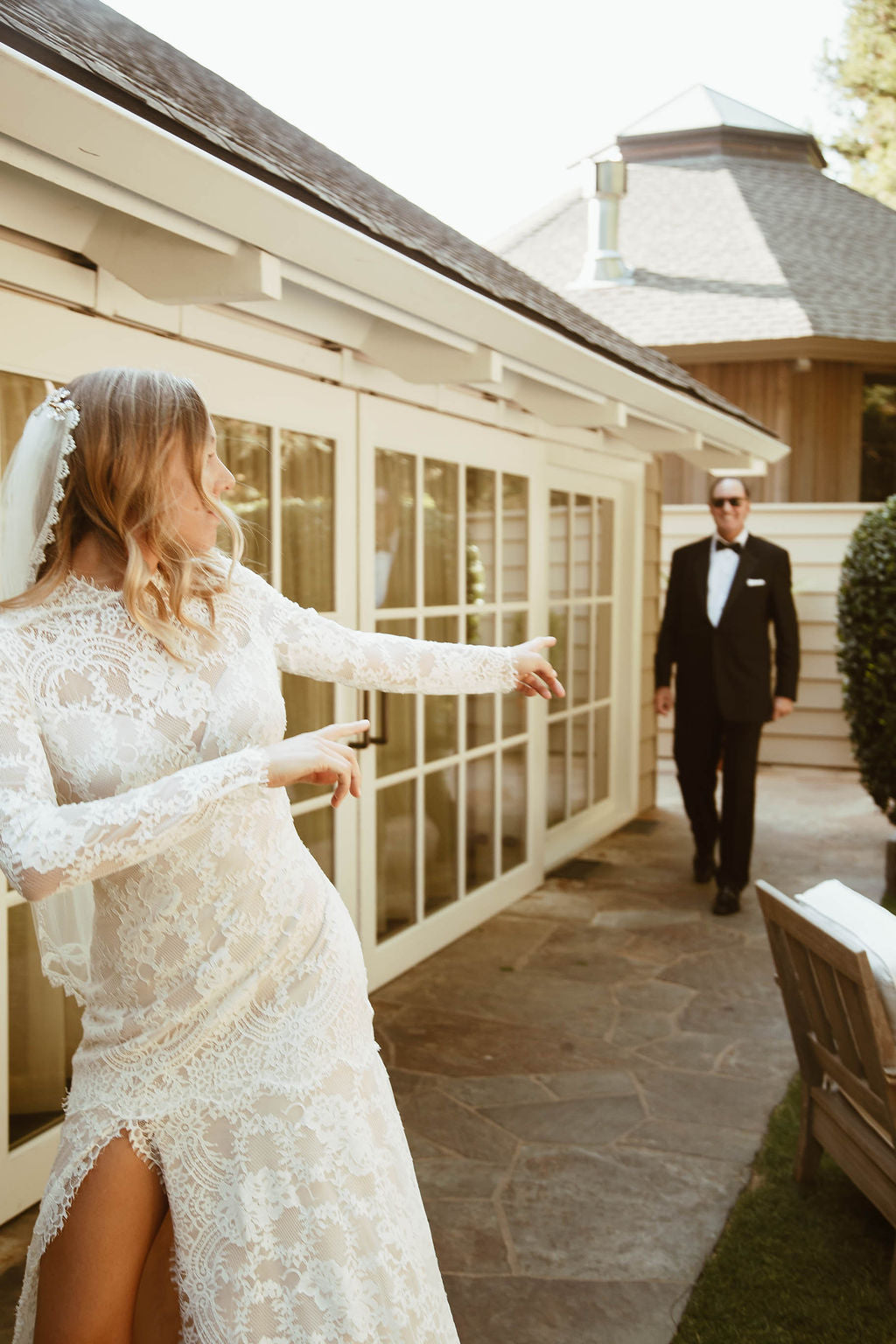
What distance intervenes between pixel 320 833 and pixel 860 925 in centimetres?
215

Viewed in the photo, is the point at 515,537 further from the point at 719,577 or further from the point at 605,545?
the point at 605,545

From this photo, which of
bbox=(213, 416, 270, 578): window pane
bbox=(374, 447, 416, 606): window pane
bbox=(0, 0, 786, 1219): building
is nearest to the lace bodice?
bbox=(0, 0, 786, 1219): building

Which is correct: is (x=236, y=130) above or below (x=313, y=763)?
above

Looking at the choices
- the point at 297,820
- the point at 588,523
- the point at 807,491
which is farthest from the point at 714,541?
the point at 807,491

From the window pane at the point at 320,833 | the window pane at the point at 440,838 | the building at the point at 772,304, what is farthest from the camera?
the building at the point at 772,304

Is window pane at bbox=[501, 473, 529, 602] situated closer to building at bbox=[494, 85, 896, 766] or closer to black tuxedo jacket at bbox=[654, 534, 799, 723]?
black tuxedo jacket at bbox=[654, 534, 799, 723]

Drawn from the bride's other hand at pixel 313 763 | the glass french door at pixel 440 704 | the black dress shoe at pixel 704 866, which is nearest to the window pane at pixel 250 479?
the glass french door at pixel 440 704

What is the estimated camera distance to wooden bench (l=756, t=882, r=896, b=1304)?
2.67 meters

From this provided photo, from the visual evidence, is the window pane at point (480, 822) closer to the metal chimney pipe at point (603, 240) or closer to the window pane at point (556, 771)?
the window pane at point (556, 771)

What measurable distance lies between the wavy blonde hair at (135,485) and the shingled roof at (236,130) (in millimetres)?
830

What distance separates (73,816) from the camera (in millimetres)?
1455

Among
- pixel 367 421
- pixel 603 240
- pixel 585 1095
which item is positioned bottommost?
pixel 585 1095

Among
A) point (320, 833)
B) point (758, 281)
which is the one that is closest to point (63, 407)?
point (320, 833)

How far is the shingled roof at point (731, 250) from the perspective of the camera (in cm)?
1230
